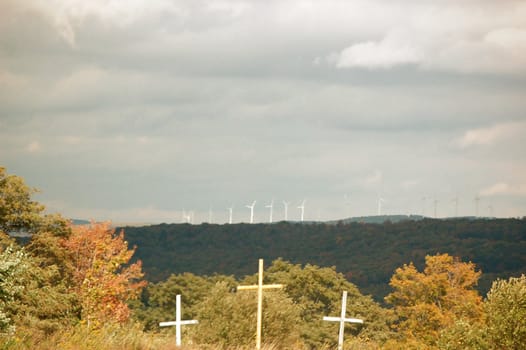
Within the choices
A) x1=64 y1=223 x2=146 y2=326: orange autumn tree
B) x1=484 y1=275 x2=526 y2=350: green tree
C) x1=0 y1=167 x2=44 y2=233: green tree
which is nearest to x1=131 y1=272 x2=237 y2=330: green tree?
x1=64 y1=223 x2=146 y2=326: orange autumn tree

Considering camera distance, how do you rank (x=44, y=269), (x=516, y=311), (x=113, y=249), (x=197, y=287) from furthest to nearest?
(x=197, y=287)
(x=113, y=249)
(x=44, y=269)
(x=516, y=311)

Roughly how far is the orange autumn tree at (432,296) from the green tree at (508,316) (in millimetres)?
33744

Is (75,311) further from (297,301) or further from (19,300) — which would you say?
(297,301)

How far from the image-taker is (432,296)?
300ft

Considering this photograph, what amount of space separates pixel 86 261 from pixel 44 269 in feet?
34.8

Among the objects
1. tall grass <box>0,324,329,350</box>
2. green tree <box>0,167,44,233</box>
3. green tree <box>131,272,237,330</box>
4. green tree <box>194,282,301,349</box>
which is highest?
green tree <box>0,167,44,233</box>

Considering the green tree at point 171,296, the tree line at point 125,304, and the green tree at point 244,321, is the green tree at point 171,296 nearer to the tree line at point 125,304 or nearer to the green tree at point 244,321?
the tree line at point 125,304

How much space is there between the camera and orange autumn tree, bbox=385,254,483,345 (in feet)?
288

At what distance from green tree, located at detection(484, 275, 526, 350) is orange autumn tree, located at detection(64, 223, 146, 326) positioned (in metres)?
25.7

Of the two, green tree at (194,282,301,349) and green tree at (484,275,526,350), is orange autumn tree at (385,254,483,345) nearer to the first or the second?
green tree at (194,282,301,349)

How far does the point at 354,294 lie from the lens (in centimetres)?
10856

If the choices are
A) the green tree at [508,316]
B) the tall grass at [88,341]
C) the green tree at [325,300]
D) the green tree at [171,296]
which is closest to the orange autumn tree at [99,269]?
the green tree at [508,316]

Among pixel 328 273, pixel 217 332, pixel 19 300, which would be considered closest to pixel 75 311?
pixel 19 300

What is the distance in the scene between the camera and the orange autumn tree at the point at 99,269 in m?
61.4
